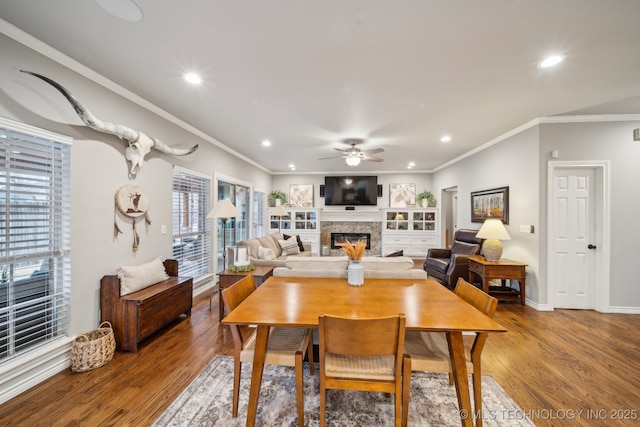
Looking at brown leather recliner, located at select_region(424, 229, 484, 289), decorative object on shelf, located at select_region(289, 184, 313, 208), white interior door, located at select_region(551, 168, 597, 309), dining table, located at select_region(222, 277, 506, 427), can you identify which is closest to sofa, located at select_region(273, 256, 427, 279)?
dining table, located at select_region(222, 277, 506, 427)

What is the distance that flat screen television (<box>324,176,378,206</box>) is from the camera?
748 cm

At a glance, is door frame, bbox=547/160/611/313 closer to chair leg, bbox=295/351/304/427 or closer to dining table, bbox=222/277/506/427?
dining table, bbox=222/277/506/427

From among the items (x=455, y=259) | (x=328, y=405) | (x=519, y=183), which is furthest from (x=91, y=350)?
(x=519, y=183)

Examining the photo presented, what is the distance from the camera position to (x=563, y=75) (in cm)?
231

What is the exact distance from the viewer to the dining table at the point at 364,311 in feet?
4.52

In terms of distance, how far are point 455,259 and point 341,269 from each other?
2761 mm

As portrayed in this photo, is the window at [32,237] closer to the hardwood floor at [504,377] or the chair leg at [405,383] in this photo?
the hardwood floor at [504,377]

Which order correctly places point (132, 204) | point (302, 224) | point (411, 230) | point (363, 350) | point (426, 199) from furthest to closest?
point (302, 224), point (411, 230), point (426, 199), point (132, 204), point (363, 350)

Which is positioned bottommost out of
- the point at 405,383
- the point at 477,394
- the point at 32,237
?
the point at 477,394

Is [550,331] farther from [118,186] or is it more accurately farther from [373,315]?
[118,186]

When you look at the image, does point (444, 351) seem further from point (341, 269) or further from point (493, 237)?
point (493, 237)

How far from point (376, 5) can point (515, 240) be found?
156 inches

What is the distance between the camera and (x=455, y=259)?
4.20m

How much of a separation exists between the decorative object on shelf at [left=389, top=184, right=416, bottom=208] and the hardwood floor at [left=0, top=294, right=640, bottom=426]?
4.89 meters
